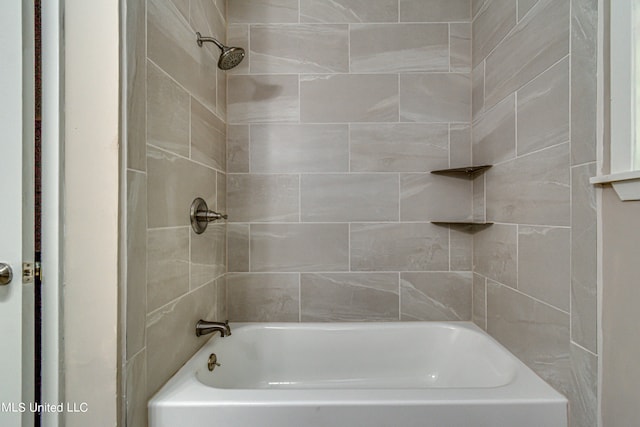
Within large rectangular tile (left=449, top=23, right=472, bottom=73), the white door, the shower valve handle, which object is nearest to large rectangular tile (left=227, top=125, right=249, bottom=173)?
the shower valve handle

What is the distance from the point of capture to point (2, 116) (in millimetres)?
693

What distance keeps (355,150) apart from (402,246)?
0.51 metres

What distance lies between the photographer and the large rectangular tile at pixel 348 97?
5.11ft

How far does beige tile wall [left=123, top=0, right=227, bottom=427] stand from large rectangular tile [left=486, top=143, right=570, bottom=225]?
3.70 ft

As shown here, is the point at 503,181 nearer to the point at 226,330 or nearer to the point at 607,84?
the point at 607,84

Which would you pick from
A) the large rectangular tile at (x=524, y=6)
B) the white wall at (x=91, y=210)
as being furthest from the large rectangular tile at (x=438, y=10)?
the white wall at (x=91, y=210)

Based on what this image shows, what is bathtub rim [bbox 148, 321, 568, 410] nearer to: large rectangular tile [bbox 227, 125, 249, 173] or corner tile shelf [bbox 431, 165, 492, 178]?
corner tile shelf [bbox 431, 165, 492, 178]

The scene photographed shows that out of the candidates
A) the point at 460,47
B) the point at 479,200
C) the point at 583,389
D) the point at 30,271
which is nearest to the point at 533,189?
the point at 479,200

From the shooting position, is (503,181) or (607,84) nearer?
(607,84)

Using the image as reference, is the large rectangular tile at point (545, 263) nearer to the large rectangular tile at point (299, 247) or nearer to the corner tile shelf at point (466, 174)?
the corner tile shelf at point (466, 174)

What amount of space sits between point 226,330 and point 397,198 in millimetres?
947

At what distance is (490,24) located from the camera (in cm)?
135

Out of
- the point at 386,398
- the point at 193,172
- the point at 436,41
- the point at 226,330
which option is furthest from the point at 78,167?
the point at 436,41

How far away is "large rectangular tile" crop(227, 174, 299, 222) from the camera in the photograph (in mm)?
1566
